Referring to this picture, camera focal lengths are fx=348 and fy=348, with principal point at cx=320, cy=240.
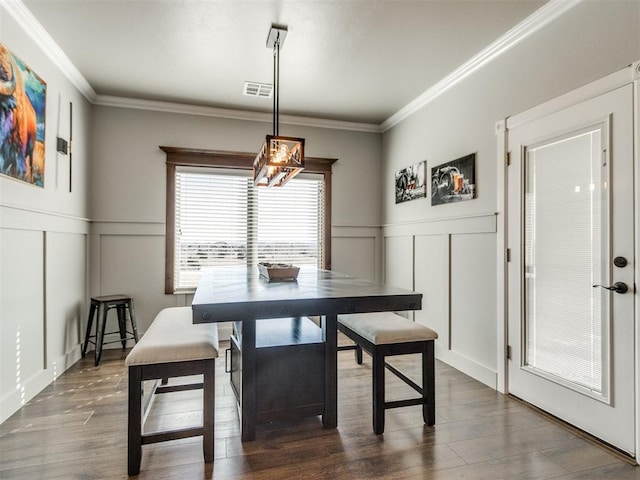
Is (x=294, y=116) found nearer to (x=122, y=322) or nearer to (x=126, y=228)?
(x=126, y=228)

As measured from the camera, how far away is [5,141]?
2207mm

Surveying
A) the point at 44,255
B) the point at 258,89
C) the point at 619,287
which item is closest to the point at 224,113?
the point at 258,89

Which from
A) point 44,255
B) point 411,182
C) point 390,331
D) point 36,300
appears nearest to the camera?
point 390,331

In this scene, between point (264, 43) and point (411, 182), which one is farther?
point (411, 182)

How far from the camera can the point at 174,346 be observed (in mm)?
1782

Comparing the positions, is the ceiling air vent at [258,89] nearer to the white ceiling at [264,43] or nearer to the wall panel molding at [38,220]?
the white ceiling at [264,43]

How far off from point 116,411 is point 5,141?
1894 millimetres

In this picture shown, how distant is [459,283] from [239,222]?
2575mm

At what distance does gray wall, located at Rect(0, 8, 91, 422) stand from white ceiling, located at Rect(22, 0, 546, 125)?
0.37m

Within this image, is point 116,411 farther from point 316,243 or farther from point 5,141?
point 316,243

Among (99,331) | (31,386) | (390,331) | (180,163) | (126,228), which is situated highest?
(180,163)

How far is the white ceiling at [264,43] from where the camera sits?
7.55 ft

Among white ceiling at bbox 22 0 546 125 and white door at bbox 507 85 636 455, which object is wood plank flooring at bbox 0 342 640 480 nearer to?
white door at bbox 507 85 636 455

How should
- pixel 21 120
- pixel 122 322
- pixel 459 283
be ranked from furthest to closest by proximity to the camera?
pixel 122 322 < pixel 459 283 < pixel 21 120
